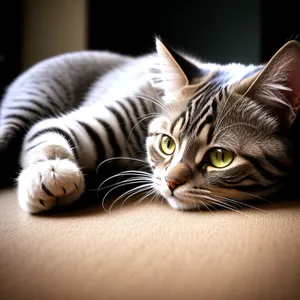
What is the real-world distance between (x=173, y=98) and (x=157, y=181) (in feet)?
0.92

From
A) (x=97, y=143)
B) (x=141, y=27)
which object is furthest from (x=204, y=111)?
(x=141, y=27)

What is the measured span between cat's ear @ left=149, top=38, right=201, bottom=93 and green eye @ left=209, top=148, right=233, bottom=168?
0.26 metres

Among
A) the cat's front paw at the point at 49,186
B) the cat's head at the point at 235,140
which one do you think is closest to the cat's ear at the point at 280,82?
the cat's head at the point at 235,140

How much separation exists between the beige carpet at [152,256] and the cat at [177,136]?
0.08 meters

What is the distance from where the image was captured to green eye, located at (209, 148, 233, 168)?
0.95m

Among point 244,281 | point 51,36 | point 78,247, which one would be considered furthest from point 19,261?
point 51,36

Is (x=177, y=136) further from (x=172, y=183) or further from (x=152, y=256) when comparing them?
(x=152, y=256)

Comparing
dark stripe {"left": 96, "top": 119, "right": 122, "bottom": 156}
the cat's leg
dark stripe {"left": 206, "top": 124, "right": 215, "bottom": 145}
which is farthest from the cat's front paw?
dark stripe {"left": 206, "top": 124, "right": 215, "bottom": 145}

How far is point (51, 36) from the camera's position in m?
2.56

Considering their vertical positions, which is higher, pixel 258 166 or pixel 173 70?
pixel 173 70

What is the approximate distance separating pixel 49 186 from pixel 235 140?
48 cm

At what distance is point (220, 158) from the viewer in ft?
3.13

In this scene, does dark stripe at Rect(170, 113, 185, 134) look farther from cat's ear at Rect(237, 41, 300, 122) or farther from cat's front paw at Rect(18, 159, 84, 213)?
cat's front paw at Rect(18, 159, 84, 213)

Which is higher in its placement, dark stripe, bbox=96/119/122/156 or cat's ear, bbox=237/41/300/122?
cat's ear, bbox=237/41/300/122
